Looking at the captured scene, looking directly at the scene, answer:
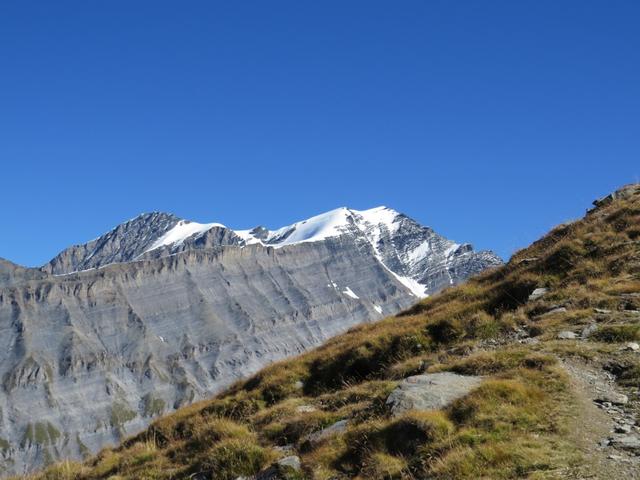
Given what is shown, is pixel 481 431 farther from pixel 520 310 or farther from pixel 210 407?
pixel 210 407

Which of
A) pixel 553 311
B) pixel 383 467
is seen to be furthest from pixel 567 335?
pixel 383 467

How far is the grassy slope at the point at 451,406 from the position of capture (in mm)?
12289

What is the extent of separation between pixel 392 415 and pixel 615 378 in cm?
499

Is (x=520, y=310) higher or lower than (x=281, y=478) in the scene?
higher

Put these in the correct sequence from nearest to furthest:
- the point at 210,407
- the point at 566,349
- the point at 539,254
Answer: the point at 566,349
the point at 210,407
the point at 539,254

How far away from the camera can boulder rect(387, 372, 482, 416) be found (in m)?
14.3

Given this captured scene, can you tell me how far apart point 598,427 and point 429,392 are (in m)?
3.74

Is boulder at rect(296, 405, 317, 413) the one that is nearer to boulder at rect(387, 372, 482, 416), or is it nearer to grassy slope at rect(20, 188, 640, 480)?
grassy slope at rect(20, 188, 640, 480)

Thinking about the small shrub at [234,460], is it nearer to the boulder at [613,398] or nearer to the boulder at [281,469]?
the boulder at [281,469]

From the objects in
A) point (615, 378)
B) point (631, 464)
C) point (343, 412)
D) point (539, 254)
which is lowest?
point (631, 464)

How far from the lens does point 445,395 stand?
47.6ft

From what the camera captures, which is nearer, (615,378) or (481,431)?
(481,431)

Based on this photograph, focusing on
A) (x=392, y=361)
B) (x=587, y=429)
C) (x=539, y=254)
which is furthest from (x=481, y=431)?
(x=539, y=254)

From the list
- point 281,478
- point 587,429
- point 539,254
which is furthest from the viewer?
point 539,254
